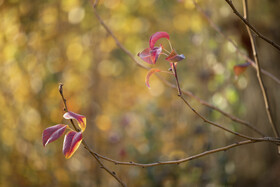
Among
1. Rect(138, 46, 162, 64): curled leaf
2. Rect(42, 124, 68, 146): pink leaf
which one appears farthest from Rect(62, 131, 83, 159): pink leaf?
Rect(138, 46, 162, 64): curled leaf

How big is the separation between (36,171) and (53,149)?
0.22m

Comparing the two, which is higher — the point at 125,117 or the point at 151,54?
the point at 125,117

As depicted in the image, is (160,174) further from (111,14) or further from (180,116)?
(111,14)

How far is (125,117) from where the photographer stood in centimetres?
313

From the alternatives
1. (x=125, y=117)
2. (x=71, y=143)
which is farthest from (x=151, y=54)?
(x=125, y=117)

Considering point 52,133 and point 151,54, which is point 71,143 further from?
point 151,54

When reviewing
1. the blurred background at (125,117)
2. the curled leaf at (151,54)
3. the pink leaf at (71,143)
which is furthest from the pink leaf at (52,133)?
the blurred background at (125,117)

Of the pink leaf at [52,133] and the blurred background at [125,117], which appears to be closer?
the pink leaf at [52,133]

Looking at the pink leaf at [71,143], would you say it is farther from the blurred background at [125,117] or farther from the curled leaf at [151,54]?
the blurred background at [125,117]

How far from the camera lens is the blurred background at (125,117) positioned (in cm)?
246

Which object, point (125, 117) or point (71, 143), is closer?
point (71, 143)

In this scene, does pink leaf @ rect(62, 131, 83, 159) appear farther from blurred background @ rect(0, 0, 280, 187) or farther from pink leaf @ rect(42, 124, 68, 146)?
blurred background @ rect(0, 0, 280, 187)

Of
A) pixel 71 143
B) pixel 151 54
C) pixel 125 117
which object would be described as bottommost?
pixel 71 143

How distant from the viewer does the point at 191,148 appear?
2564 mm
